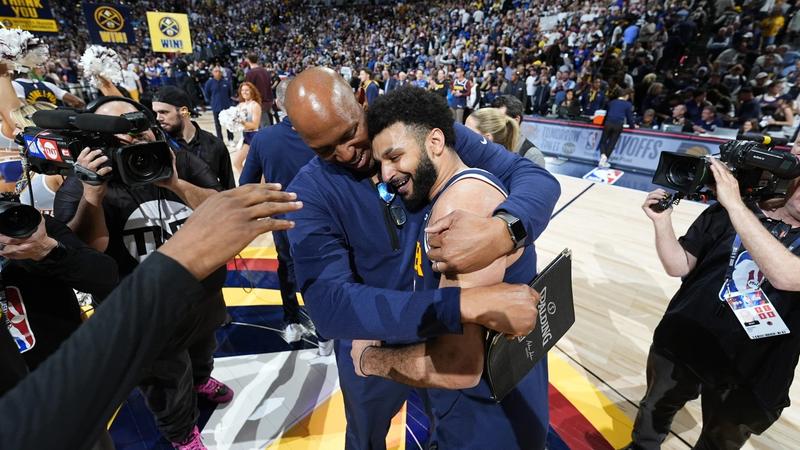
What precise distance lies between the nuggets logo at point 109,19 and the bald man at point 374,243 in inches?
638

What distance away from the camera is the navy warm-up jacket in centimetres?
103

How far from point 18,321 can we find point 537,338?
5.98ft

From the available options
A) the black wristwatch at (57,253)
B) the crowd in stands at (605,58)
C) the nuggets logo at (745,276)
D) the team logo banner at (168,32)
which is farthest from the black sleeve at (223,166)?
the team logo banner at (168,32)

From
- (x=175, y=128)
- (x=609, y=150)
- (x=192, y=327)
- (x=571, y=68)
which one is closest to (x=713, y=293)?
(x=192, y=327)

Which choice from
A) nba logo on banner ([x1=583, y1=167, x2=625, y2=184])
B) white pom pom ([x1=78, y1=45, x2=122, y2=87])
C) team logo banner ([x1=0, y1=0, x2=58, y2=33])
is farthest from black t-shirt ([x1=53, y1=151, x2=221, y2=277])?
team logo banner ([x1=0, y1=0, x2=58, y2=33])

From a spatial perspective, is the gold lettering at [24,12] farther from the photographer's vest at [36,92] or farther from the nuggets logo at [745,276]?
the nuggets logo at [745,276]

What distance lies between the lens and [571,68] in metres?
11.9

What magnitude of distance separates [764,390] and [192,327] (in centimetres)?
255

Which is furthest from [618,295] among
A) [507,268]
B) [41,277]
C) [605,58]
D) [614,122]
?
[605,58]

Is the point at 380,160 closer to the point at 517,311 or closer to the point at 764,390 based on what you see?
the point at 517,311

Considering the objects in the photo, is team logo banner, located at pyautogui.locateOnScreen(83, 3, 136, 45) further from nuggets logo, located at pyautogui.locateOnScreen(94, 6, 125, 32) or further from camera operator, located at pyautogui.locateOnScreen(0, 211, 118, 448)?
camera operator, located at pyautogui.locateOnScreen(0, 211, 118, 448)

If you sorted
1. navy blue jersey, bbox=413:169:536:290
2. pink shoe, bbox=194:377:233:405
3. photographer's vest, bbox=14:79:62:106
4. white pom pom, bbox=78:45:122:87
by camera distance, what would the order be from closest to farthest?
navy blue jersey, bbox=413:169:536:290 < pink shoe, bbox=194:377:233:405 < white pom pom, bbox=78:45:122:87 < photographer's vest, bbox=14:79:62:106

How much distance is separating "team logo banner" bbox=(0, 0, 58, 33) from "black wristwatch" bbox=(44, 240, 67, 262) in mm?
13414

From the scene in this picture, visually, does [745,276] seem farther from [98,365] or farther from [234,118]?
[234,118]
